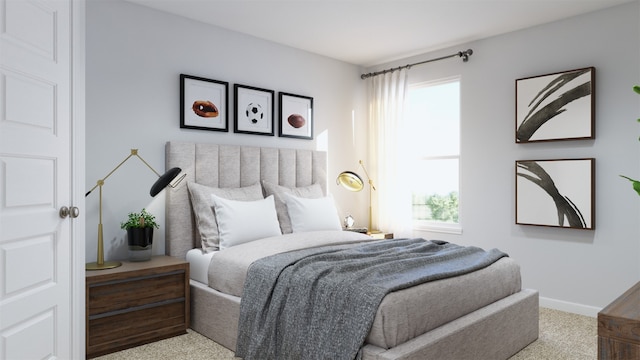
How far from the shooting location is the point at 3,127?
1.74 metres

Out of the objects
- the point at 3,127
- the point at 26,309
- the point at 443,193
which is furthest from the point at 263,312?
the point at 443,193

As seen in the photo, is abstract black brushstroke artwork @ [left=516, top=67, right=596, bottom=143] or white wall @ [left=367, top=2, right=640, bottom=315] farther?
abstract black brushstroke artwork @ [left=516, top=67, right=596, bottom=143]

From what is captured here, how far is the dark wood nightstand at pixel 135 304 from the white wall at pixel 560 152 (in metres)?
2.80

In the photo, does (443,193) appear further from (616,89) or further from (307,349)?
(307,349)

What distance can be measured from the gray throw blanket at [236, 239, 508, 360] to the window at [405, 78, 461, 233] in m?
1.69

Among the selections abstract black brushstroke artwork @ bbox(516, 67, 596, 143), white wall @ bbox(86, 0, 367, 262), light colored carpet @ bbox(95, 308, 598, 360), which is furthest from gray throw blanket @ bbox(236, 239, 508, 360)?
abstract black brushstroke artwork @ bbox(516, 67, 596, 143)

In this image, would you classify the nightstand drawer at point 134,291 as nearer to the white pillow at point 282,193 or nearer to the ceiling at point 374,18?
the white pillow at point 282,193

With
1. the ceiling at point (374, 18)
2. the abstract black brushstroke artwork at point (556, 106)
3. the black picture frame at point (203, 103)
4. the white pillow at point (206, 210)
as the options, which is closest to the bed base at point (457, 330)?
the white pillow at point (206, 210)

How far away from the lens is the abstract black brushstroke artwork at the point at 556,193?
3.61 metres

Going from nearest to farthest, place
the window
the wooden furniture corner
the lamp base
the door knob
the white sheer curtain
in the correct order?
1. the wooden furniture corner
2. the door knob
3. the lamp base
4. the window
5. the white sheer curtain

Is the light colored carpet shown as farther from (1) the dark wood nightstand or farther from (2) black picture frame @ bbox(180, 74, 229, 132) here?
(2) black picture frame @ bbox(180, 74, 229, 132)

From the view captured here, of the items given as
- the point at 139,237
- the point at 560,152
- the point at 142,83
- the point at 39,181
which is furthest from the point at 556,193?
the point at 39,181

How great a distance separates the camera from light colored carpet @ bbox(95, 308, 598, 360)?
2.75m

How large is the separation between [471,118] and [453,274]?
232 centimetres
